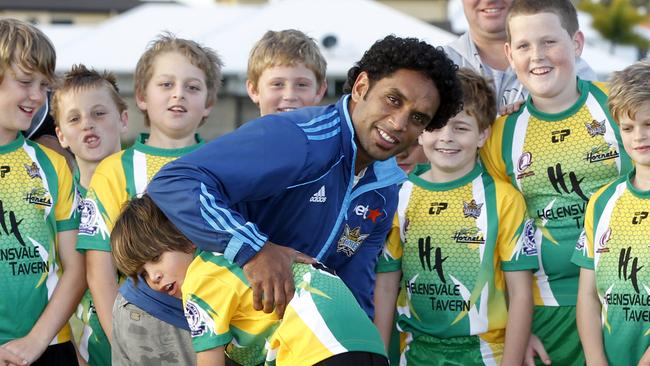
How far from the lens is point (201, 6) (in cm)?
3092

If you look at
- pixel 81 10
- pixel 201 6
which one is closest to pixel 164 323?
pixel 201 6

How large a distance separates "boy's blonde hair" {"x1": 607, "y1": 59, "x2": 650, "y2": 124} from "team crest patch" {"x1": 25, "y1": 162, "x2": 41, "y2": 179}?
2760 millimetres

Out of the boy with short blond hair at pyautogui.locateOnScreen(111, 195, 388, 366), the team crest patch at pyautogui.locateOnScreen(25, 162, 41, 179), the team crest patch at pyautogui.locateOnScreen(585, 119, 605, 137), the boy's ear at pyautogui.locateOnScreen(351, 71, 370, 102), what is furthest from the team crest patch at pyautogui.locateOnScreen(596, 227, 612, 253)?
the team crest patch at pyautogui.locateOnScreen(25, 162, 41, 179)

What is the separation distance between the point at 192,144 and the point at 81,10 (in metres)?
48.7

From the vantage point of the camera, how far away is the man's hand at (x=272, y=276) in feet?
9.78

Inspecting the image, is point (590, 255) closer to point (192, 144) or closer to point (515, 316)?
point (515, 316)

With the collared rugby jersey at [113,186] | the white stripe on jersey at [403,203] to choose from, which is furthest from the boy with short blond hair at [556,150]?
the collared rugby jersey at [113,186]

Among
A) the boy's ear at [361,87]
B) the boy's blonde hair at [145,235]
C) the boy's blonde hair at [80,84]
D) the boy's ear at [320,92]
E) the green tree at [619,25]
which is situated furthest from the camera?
the green tree at [619,25]

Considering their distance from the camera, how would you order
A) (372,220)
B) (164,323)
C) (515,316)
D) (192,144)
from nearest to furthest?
(164,323) < (372,220) < (515,316) < (192,144)

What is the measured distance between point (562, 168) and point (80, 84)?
2616mm

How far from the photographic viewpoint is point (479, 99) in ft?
16.0

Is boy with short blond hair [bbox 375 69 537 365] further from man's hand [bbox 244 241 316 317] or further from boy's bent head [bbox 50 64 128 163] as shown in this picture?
man's hand [bbox 244 241 316 317]

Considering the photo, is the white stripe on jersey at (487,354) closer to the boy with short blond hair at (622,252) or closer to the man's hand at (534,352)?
the man's hand at (534,352)

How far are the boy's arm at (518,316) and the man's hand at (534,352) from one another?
0.28 ft
